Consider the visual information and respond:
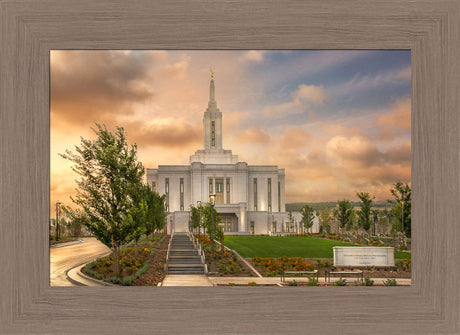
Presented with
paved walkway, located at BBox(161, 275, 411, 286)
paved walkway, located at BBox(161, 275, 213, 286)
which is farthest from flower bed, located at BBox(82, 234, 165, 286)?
paved walkway, located at BBox(161, 275, 411, 286)

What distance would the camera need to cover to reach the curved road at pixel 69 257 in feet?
26.8

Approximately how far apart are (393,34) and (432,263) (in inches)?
165

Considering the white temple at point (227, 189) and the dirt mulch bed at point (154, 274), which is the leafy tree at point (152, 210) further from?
the white temple at point (227, 189)

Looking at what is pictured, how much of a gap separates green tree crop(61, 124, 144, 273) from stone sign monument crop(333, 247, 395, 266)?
25.8 feet

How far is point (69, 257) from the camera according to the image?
1341cm

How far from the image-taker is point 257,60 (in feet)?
36.5

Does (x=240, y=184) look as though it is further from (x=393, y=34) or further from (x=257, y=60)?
(x=393, y=34)

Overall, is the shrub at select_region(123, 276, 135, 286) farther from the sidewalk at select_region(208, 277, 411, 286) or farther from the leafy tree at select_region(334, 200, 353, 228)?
the leafy tree at select_region(334, 200, 353, 228)

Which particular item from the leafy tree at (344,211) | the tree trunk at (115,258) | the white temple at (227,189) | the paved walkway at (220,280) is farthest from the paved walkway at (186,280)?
the white temple at (227,189)

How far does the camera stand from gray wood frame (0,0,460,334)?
700 centimetres

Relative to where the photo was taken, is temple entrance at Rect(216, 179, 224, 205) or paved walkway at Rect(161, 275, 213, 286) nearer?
paved walkway at Rect(161, 275, 213, 286)

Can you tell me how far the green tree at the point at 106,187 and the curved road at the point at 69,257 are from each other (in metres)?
1.29

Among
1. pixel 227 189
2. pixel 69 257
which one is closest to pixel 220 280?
pixel 69 257

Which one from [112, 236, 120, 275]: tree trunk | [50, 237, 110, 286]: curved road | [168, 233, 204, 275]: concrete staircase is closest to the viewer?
[50, 237, 110, 286]: curved road
